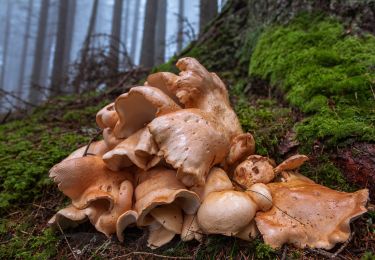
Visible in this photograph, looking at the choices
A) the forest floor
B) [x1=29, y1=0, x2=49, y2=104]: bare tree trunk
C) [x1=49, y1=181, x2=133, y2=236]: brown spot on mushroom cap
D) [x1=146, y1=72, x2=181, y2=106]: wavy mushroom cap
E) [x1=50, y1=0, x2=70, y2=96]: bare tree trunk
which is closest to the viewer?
the forest floor

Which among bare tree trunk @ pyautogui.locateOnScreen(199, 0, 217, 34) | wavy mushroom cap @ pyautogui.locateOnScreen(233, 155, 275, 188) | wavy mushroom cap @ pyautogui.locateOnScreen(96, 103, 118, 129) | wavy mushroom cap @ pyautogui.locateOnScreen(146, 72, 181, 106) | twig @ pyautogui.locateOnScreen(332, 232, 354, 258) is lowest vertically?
twig @ pyautogui.locateOnScreen(332, 232, 354, 258)

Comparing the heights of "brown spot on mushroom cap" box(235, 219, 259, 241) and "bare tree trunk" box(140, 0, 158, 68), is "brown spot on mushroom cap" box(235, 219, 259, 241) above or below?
below

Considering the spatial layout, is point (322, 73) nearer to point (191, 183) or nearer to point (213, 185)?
point (213, 185)

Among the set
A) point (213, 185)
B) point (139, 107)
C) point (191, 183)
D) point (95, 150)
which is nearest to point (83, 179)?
point (95, 150)

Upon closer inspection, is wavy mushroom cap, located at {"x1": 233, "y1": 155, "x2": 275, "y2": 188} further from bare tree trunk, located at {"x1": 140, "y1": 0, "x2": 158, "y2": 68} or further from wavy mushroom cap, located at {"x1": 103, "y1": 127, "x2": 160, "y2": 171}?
bare tree trunk, located at {"x1": 140, "y1": 0, "x2": 158, "y2": 68}

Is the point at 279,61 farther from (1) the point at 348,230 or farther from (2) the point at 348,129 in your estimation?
(1) the point at 348,230

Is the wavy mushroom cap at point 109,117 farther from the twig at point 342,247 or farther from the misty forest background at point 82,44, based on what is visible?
the misty forest background at point 82,44

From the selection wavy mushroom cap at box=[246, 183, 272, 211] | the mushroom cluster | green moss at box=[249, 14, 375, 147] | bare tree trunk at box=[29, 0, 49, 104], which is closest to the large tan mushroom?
the mushroom cluster
